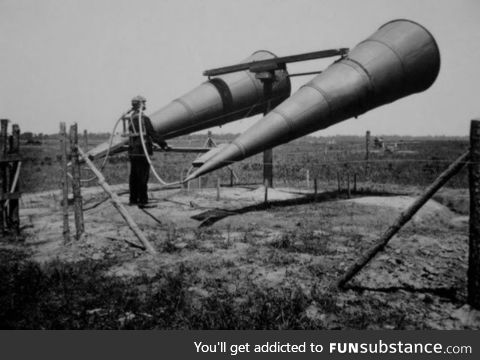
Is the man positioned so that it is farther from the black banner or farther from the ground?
the black banner

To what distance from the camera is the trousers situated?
367 inches

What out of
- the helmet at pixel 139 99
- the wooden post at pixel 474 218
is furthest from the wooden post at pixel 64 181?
the wooden post at pixel 474 218

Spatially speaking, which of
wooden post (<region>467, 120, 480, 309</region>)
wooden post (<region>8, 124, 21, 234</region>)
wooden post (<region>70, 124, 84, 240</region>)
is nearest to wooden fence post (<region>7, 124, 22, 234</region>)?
wooden post (<region>8, 124, 21, 234</region>)

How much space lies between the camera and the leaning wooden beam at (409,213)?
3.64 m

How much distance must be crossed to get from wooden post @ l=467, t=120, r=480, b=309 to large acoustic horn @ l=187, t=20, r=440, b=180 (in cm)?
521

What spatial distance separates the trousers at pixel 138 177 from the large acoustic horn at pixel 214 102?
7.36 feet

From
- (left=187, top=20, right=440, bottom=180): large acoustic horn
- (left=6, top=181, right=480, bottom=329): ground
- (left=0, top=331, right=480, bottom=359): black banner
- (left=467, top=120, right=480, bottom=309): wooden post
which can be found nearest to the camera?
(left=0, top=331, right=480, bottom=359): black banner

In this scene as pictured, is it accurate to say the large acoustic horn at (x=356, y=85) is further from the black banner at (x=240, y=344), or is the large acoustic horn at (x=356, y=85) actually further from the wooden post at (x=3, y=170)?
the black banner at (x=240, y=344)

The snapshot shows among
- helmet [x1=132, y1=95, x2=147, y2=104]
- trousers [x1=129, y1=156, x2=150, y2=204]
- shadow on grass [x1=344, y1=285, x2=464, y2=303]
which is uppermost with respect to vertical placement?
helmet [x1=132, y1=95, x2=147, y2=104]

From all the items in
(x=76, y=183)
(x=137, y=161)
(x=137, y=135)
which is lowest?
(x=76, y=183)

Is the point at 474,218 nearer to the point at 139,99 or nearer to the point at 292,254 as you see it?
the point at 292,254

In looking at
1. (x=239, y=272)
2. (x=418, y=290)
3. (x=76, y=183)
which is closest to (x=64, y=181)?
(x=76, y=183)

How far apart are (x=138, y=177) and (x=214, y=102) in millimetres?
3496

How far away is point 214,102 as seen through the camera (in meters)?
11.4
